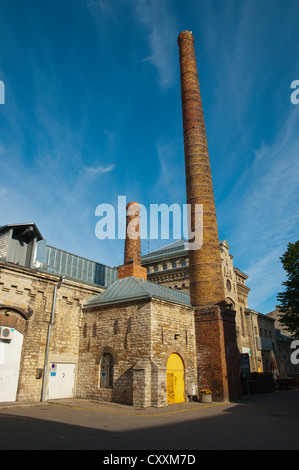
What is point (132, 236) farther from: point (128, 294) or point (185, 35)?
point (185, 35)

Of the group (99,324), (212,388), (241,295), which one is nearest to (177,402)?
(212,388)

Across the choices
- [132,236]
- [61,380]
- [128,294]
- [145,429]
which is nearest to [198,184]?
[132,236]

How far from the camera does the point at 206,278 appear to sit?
17.9m

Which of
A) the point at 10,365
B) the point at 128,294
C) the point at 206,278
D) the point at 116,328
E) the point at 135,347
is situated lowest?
the point at 10,365

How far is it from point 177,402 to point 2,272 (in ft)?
32.6

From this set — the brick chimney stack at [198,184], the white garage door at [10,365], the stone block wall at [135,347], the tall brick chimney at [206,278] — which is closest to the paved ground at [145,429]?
the white garage door at [10,365]

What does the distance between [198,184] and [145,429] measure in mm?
13737

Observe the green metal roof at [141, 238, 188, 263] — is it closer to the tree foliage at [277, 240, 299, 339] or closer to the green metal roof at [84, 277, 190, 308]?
the tree foliage at [277, 240, 299, 339]

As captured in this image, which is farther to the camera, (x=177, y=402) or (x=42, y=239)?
(x=42, y=239)

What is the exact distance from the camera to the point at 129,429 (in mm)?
8609

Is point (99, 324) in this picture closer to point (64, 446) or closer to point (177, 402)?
point (177, 402)

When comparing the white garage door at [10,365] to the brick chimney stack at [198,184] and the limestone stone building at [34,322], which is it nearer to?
the limestone stone building at [34,322]

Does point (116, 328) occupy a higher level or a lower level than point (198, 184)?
lower

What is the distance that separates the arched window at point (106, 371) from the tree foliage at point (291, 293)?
11340mm
